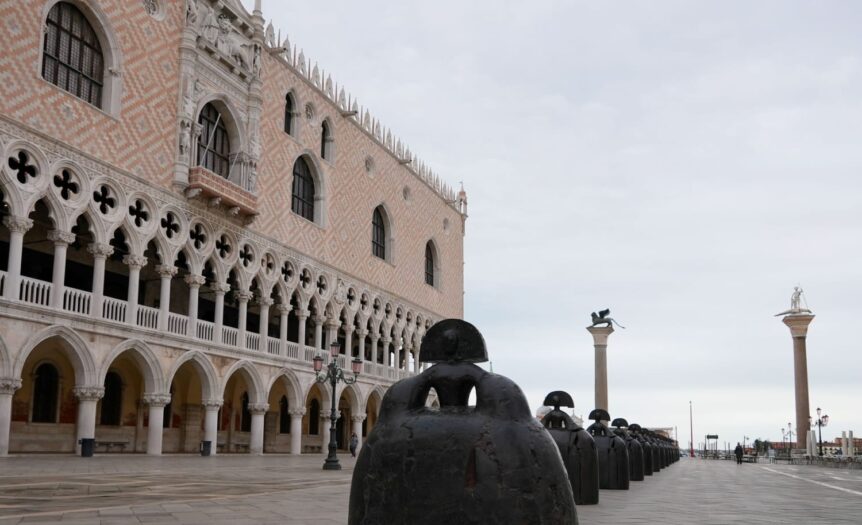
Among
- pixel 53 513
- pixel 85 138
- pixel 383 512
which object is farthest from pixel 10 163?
pixel 383 512

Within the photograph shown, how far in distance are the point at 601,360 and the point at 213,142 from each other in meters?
15.9

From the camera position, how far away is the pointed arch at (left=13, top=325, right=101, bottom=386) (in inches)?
675

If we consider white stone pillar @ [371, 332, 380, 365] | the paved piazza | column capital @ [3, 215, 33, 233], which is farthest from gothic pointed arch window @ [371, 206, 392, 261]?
the paved piazza

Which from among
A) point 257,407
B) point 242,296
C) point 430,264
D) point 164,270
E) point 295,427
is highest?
point 430,264

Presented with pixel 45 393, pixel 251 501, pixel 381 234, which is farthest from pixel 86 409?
pixel 381 234

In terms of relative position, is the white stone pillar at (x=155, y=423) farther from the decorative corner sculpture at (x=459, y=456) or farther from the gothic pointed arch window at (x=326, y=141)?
the decorative corner sculpture at (x=459, y=456)

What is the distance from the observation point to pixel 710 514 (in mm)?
7656

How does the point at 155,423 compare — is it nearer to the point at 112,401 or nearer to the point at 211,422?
Result: the point at 211,422

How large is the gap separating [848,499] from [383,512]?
1062cm

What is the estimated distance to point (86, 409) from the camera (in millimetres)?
18344

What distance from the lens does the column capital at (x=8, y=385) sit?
640 inches

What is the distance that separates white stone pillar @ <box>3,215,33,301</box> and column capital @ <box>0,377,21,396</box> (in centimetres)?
158

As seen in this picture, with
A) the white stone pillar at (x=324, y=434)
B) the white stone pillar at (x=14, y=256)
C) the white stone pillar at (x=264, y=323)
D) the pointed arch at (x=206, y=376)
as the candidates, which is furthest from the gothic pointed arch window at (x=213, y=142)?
the white stone pillar at (x=324, y=434)

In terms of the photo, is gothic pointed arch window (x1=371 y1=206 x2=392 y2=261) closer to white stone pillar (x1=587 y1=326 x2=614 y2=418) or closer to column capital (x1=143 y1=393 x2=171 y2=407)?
white stone pillar (x1=587 y1=326 x2=614 y2=418)
